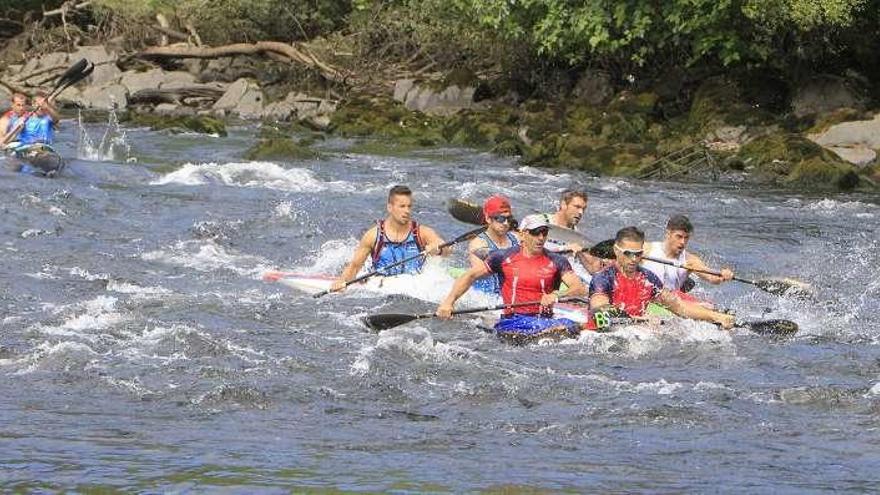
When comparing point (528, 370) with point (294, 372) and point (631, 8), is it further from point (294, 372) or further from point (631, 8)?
point (631, 8)

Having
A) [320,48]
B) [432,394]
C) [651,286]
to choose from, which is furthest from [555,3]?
[432,394]

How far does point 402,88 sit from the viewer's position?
33625 mm

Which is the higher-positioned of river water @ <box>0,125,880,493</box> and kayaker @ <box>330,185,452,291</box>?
kayaker @ <box>330,185,452,291</box>

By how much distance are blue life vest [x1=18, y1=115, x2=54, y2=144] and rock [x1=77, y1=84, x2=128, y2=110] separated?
1445cm

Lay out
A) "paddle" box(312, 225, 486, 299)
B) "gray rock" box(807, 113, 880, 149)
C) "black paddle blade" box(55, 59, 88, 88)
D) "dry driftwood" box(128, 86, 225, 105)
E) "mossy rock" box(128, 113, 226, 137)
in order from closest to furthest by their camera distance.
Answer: "paddle" box(312, 225, 486, 299) → "black paddle blade" box(55, 59, 88, 88) → "gray rock" box(807, 113, 880, 149) → "mossy rock" box(128, 113, 226, 137) → "dry driftwood" box(128, 86, 225, 105)

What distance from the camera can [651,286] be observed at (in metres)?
10.7

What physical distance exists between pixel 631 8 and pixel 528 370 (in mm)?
18529

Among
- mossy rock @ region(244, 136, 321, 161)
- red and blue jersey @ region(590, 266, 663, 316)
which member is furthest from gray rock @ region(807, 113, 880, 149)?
red and blue jersey @ region(590, 266, 663, 316)

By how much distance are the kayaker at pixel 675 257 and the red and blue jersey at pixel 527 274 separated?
101cm

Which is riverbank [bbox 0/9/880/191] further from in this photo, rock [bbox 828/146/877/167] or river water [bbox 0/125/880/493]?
river water [bbox 0/125/880/493]

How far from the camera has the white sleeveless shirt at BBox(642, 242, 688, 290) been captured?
456 inches

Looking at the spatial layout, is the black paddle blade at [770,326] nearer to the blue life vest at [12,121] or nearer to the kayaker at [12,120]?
the kayaker at [12,120]

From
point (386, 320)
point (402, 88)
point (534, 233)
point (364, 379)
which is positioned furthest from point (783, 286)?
point (402, 88)

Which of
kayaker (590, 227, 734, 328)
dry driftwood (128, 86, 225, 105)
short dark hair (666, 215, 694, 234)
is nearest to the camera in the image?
kayaker (590, 227, 734, 328)
